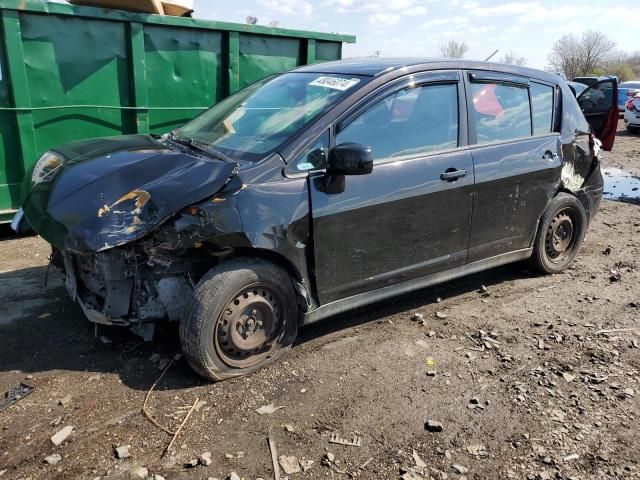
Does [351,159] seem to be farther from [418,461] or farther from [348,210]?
[418,461]

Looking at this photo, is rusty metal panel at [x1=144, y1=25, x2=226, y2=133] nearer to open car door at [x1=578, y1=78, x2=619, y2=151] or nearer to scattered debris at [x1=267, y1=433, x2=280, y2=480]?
scattered debris at [x1=267, y1=433, x2=280, y2=480]

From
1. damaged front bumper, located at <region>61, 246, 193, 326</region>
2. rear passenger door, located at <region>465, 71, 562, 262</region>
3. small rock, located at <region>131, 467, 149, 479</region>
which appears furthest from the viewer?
rear passenger door, located at <region>465, 71, 562, 262</region>

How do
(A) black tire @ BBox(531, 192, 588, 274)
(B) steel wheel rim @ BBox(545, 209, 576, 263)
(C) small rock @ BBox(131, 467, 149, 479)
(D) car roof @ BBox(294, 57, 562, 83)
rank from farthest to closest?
(B) steel wheel rim @ BBox(545, 209, 576, 263)
(A) black tire @ BBox(531, 192, 588, 274)
(D) car roof @ BBox(294, 57, 562, 83)
(C) small rock @ BBox(131, 467, 149, 479)

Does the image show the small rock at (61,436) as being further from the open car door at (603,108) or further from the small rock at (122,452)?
the open car door at (603,108)

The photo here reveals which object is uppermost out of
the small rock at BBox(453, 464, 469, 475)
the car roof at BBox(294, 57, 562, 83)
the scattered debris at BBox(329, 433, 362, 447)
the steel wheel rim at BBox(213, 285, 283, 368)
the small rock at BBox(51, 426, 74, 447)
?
the car roof at BBox(294, 57, 562, 83)

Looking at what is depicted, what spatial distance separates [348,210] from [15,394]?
2.24 metres

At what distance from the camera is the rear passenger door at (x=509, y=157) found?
13.7 feet

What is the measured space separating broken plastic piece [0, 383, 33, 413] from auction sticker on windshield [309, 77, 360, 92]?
269cm

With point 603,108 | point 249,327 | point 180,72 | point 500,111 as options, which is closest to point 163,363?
point 249,327

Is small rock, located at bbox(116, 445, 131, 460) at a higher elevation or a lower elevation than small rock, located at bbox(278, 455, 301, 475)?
higher

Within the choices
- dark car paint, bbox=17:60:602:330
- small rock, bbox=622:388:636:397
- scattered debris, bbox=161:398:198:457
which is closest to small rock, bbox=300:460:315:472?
scattered debris, bbox=161:398:198:457

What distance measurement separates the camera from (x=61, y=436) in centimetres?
274

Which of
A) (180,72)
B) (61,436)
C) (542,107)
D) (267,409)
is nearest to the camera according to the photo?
(61,436)

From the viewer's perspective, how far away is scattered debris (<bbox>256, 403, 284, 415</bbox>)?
3.01 meters
